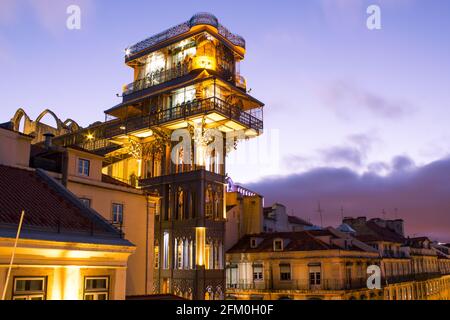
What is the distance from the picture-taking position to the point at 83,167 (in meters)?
30.5

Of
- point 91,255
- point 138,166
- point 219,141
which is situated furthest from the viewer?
Answer: point 138,166

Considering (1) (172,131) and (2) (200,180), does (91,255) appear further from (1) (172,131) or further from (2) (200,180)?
(1) (172,131)

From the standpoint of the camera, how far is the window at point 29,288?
16.9 meters

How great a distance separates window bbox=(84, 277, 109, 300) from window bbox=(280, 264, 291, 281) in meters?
35.7

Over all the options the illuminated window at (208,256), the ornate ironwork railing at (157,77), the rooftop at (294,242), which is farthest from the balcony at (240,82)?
the rooftop at (294,242)

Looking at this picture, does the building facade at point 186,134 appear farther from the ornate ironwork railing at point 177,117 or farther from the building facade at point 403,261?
the building facade at point 403,261

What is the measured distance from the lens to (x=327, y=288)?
1991 inches

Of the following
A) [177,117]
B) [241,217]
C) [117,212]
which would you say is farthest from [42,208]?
[241,217]

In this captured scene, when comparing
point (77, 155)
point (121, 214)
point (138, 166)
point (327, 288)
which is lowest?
point (327, 288)

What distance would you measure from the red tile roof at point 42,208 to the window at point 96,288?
6.47 feet

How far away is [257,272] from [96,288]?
37196mm

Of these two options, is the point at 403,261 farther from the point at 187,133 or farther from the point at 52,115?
the point at 52,115
